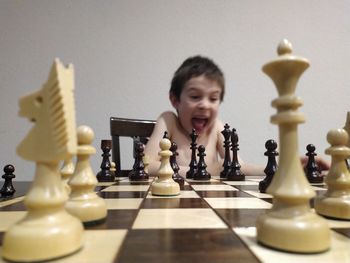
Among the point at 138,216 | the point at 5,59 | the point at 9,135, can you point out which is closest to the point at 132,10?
the point at 5,59

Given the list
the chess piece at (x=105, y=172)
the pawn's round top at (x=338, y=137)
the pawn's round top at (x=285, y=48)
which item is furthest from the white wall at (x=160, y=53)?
the pawn's round top at (x=285, y=48)

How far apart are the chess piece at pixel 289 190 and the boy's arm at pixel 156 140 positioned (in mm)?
1233

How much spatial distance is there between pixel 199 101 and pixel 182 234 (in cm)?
157

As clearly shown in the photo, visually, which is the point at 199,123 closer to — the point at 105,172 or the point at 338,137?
the point at 105,172

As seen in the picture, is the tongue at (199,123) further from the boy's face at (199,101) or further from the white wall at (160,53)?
the white wall at (160,53)

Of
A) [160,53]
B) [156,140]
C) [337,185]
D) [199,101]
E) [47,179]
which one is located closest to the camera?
[47,179]

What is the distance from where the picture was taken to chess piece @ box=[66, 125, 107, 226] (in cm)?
51

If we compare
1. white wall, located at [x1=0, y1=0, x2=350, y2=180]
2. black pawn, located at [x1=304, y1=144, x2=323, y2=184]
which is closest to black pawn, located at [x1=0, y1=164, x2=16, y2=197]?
black pawn, located at [x1=304, y1=144, x2=323, y2=184]

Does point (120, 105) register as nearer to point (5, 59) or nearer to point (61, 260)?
point (5, 59)

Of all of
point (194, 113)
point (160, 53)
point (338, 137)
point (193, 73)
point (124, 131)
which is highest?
point (160, 53)

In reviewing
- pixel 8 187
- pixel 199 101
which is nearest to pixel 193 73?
pixel 199 101

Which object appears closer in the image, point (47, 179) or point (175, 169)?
point (47, 179)

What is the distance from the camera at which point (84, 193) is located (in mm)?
555

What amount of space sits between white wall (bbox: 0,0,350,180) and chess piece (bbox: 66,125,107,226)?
2091mm
